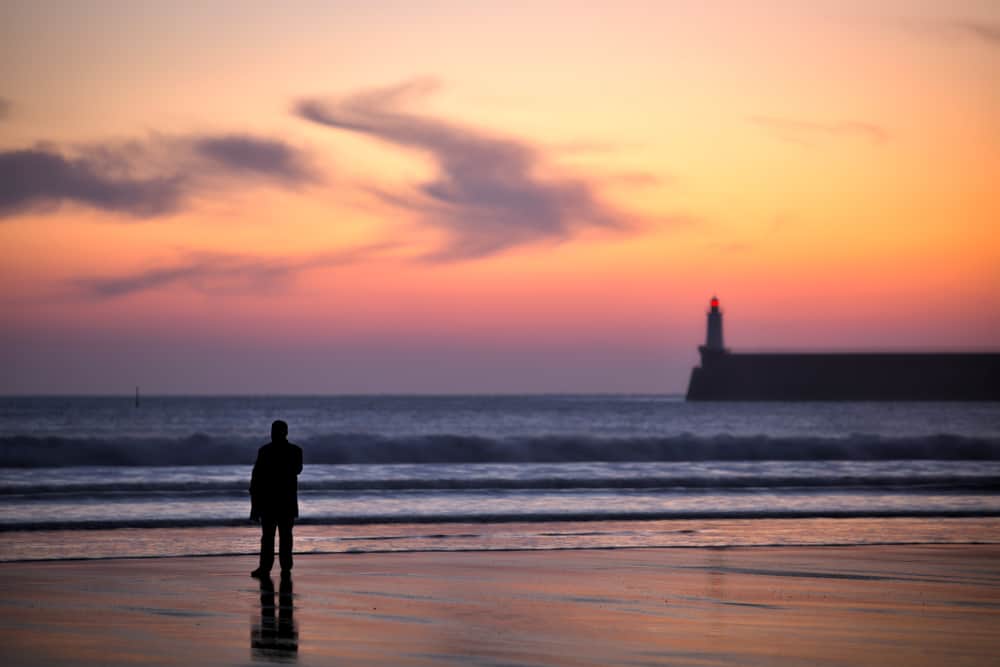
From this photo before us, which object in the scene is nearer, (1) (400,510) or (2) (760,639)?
(2) (760,639)

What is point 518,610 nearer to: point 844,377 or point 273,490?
point 273,490

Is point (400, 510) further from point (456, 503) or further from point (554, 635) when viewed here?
point (554, 635)

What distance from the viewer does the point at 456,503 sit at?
22.2 meters

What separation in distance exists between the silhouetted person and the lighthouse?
152491mm

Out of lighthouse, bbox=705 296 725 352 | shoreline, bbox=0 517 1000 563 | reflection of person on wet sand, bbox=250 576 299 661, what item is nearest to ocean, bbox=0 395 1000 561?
shoreline, bbox=0 517 1000 563

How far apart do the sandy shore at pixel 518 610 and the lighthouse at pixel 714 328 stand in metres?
150

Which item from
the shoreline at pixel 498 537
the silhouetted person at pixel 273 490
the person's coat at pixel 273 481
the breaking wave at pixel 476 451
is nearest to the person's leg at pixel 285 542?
the silhouetted person at pixel 273 490

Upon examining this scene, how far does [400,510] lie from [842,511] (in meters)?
7.37

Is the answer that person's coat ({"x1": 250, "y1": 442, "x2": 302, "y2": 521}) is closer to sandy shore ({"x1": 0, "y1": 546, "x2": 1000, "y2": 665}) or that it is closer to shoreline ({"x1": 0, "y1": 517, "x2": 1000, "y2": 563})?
sandy shore ({"x1": 0, "y1": 546, "x2": 1000, "y2": 665})

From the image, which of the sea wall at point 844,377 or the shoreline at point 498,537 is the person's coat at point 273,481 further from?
the sea wall at point 844,377

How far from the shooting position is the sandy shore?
8242 millimetres

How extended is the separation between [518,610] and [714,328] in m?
156

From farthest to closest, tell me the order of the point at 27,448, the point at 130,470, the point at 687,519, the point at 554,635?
the point at 27,448, the point at 130,470, the point at 687,519, the point at 554,635

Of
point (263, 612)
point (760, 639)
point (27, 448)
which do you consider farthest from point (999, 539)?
point (27, 448)
